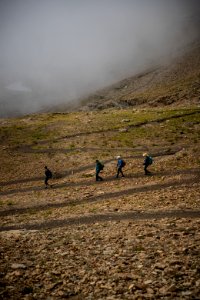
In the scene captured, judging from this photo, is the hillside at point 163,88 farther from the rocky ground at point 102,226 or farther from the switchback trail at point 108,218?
the switchback trail at point 108,218

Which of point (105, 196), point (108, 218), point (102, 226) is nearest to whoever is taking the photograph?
point (102, 226)

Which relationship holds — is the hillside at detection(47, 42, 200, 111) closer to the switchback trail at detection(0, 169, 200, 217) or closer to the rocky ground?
the rocky ground

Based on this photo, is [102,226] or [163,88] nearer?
[102,226]

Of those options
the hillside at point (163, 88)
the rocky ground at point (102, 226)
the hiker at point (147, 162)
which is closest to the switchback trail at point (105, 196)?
the rocky ground at point (102, 226)

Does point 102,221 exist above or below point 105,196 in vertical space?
below

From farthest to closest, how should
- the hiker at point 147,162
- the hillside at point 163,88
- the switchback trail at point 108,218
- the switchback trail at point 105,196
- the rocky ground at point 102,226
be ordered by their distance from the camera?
the hillside at point 163,88 < the hiker at point 147,162 < the switchback trail at point 105,196 < the switchback trail at point 108,218 < the rocky ground at point 102,226

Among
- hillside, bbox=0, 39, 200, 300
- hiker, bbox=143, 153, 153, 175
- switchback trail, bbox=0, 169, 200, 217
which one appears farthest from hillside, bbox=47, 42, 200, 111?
switchback trail, bbox=0, 169, 200, 217

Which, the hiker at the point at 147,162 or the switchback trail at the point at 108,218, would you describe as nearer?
the switchback trail at the point at 108,218

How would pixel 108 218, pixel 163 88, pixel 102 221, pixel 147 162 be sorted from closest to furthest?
pixel 102 221 → pixel 108 218 → pixel 147 162 → pixel 163 88

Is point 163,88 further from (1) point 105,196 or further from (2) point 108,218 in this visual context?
(2) point 108,218

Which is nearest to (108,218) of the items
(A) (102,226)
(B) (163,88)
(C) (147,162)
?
(A) (102,226)

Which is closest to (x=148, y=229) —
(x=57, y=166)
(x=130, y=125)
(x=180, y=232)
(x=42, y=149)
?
(x=180, y=232)

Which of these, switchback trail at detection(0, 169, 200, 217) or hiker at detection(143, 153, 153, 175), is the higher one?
hiker at detection(143, 153, 153, 175)

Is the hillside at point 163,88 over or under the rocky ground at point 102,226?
over
